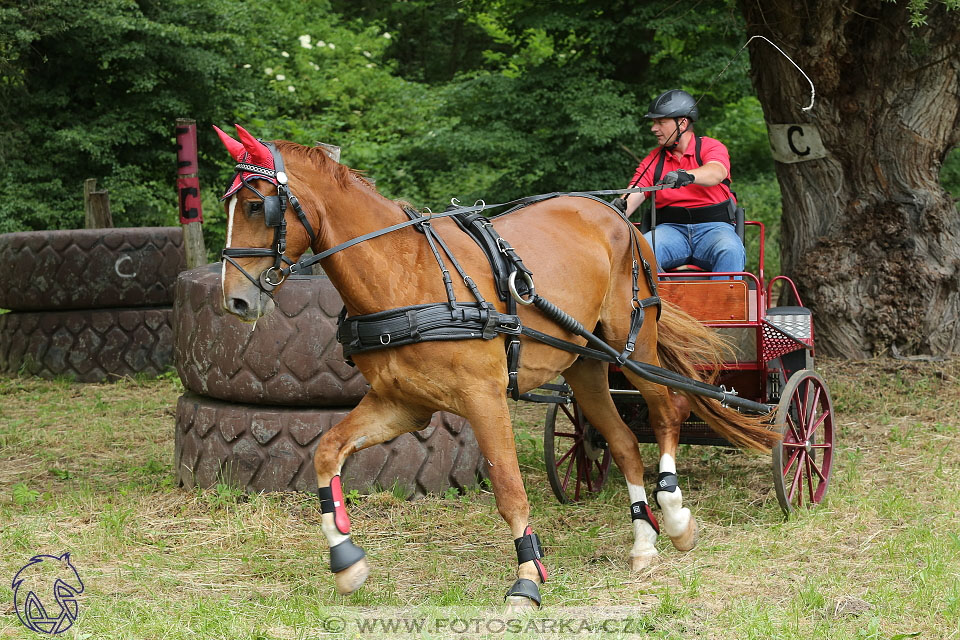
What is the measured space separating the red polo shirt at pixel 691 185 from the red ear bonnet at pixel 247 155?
2.72 m

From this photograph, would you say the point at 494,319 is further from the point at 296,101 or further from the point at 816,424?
the point at 296,101

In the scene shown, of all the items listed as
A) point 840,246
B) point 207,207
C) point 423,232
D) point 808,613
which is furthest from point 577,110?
point 207,207

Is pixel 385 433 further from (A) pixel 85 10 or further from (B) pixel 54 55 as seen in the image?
(B) pixel 54 55

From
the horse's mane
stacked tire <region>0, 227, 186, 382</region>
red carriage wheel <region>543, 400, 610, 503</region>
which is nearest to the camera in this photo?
the horse's mane

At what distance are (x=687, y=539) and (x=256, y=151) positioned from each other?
8.97 ft

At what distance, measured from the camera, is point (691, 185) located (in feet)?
18.4

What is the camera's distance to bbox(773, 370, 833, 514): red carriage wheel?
4.95m

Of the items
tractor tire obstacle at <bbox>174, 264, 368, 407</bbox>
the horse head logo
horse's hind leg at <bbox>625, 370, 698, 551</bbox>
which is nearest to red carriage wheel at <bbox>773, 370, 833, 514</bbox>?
horse's hind leg at <bbox>625, 370, 698, 551</bbox>

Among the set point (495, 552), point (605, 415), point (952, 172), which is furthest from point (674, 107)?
point (952, 172)

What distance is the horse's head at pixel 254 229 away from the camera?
138 inches

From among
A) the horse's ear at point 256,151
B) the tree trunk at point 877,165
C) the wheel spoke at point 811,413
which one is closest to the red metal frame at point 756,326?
the wheel spoke at point 811,413

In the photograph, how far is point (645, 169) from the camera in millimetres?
5695

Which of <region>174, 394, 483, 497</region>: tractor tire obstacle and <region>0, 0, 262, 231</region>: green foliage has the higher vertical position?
<region>0, 0, 262, 231</region>: green foliage

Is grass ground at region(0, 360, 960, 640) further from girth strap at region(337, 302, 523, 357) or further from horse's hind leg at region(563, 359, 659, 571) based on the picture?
girth strap at region(337, 302, 523, 357)
